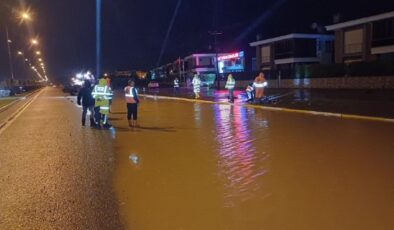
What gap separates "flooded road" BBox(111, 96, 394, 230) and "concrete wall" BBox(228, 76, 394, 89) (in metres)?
18.4

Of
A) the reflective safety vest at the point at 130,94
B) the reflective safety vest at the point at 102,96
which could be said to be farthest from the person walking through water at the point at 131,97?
the reflective safety vest at the point at 102,96

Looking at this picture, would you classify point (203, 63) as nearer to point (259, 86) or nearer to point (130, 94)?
point (259, 86)

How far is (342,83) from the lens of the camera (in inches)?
1347

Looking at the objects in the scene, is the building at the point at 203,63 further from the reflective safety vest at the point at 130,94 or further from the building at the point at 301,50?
the reflective safety vest at the point at 130,94

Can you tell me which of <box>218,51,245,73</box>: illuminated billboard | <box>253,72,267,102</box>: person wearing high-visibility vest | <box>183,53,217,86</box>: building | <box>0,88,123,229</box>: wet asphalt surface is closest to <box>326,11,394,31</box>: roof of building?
<box>253,72,267,102</box>: person wearing high-visibility vest

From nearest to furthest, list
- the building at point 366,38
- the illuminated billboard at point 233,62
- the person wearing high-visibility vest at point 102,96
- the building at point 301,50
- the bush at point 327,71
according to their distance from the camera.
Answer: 1. the person wearing high-visibility vest at point 102,96
2. the bush at point 327,71
3. the building at point 366,38
4. the building at point 301,50
5. the illuminated billboard at point 233,62

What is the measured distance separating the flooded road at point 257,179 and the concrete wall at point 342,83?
18.4 meters

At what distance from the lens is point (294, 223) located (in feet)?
16.4

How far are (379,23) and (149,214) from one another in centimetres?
4143

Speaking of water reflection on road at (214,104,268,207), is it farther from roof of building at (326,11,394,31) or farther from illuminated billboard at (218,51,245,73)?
illuminated billboard at (218,51,245,73)

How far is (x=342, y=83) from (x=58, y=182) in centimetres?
2998

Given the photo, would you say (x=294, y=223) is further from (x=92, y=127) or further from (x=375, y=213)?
(x=92, y=127)

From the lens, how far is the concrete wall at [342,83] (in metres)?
30.0

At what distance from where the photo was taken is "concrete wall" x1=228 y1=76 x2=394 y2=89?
30000 millimetres
